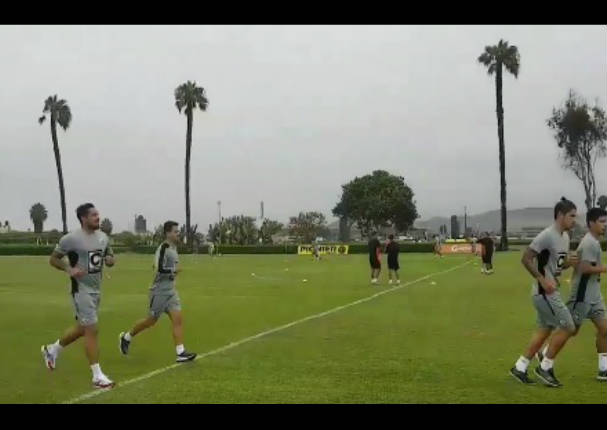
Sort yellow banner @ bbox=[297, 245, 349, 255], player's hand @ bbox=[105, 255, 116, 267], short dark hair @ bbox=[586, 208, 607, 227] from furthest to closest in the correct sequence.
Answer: yellow banner @ bbox=[297, 245, 349, 255], player's hand @ bbox=[105, 255, 116, 267], short dark hair @ bbox=[586, 208, 607, 227]

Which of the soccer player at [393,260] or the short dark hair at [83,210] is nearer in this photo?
the short dark hair at [83,210]

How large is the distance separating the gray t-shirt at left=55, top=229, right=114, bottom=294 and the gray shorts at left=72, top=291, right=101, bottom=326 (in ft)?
0.19

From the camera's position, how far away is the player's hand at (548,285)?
327 inches

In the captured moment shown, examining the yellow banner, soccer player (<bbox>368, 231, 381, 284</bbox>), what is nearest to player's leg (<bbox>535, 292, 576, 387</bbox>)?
soccer player (<bbox>368, 231, 381, 284</bbox>)

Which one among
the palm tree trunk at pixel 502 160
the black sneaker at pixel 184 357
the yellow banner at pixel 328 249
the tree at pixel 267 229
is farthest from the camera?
the tree at pixel 267 229

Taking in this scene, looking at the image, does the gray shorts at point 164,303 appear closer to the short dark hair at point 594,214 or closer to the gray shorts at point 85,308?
the gray shorts at point 85,308

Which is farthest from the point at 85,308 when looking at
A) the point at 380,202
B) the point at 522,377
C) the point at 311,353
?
the point at 380,202

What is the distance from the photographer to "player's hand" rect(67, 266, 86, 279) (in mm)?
8586

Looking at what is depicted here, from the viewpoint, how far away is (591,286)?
28.2 ft

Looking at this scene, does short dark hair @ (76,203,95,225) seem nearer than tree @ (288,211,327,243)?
Yes

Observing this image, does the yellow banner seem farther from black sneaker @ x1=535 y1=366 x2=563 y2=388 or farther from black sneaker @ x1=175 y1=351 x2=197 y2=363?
black sneaker @ x1=535 y1=366 x2=563 y2=388

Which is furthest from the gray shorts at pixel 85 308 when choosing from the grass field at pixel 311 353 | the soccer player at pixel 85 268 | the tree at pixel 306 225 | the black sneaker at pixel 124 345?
the tree at pixel 306 225
